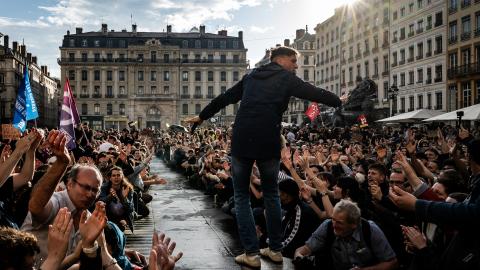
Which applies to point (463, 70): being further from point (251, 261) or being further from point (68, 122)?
point (251, 261)

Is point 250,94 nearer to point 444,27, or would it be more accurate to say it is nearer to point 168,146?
point 168,146

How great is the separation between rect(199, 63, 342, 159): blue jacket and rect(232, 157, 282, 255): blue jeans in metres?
0.12

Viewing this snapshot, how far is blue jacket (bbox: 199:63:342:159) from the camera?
5.01 m

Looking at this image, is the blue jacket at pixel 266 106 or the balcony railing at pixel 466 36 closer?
the blue jacket at pixel 266 106

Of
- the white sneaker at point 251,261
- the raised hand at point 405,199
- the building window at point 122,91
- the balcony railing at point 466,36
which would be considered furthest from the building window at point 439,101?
the building window at point 122,91

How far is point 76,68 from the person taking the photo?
10269cm

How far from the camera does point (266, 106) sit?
5039mm

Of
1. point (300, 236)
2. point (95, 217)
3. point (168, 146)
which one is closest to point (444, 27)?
point (168, 146)

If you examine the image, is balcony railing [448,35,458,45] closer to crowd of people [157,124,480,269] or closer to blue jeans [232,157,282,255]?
crowd of people [157,124,480,269]

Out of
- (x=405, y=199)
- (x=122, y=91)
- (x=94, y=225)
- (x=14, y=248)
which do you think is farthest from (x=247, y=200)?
(x=122, y=91)

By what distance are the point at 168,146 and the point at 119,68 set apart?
247ft

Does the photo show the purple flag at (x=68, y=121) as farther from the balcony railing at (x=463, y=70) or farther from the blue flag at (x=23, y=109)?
the balcony railing at (x=463, y=70)

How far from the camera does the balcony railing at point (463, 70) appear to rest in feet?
143

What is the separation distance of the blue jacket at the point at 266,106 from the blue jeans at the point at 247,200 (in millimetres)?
125
